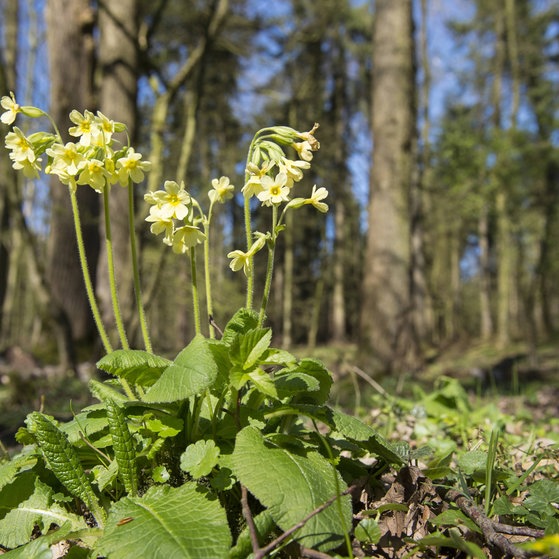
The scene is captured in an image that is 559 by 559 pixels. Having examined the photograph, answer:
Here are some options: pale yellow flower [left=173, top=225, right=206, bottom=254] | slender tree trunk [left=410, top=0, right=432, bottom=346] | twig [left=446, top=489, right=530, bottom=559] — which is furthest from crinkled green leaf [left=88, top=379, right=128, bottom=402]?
slender tree trunk [left=410, top=0, right=432, bottom=346]

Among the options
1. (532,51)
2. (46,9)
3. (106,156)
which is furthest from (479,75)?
(106,156)

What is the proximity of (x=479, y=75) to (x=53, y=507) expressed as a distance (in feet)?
65.1

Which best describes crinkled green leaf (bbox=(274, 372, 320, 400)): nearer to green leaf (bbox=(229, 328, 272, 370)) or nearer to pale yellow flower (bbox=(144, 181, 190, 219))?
green leaf (bbox=(229, 328, 272, 370))

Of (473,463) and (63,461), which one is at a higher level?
(63,461)

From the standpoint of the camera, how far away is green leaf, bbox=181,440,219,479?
4.32 feet

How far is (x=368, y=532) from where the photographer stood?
1.34m

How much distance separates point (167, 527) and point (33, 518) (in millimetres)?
512

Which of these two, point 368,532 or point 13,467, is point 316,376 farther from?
point 13,467

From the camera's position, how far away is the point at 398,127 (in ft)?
23.0

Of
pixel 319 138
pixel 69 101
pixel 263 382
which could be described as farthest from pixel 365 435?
pixel 319 138

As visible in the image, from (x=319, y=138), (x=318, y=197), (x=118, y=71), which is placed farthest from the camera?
(x=319, y=138)

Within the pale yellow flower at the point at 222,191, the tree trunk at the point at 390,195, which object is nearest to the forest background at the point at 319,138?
the tree trunk at the point at 390,195

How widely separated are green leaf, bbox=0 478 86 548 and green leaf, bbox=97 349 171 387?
1.34ft

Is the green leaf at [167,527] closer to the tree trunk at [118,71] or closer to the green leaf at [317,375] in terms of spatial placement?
the green leaf at [317,375]
